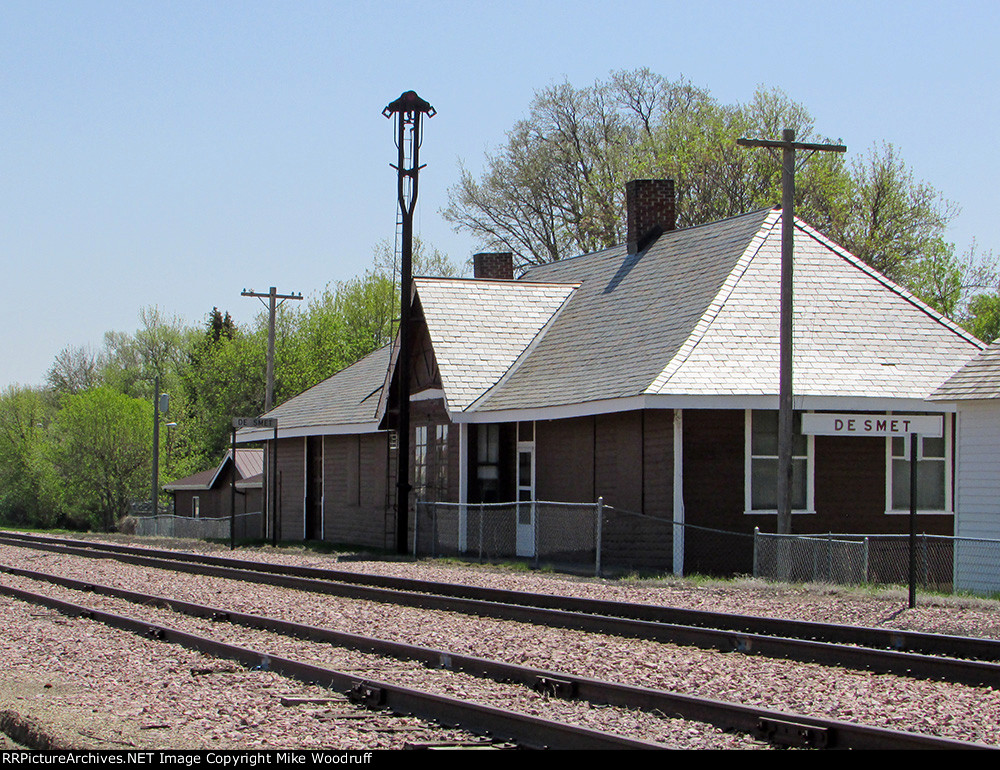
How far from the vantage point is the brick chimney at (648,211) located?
28.9 m

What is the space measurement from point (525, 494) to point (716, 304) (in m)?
5.80

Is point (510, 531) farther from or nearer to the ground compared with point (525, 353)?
nearer to the ground

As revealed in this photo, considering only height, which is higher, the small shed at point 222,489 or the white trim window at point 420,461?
the white trim window at point 420,461

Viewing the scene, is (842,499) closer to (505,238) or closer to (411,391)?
(411,391)

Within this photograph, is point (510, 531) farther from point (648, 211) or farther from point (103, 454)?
point (103, 454)

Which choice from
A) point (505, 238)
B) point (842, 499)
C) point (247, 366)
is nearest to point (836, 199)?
point (505, 238)

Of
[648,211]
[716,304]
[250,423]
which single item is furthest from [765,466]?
[250,423]

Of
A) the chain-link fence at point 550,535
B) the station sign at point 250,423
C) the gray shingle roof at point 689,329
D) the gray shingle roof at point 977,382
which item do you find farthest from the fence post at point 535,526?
the station sign at point 250,423

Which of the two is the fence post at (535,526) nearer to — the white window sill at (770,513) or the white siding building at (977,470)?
the white window sill at (770,513)

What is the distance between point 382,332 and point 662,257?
123 ft

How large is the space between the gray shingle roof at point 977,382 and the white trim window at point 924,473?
2306mm

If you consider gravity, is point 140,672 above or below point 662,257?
below

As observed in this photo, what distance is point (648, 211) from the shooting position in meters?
29.1

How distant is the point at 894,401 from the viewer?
20.4 meters
